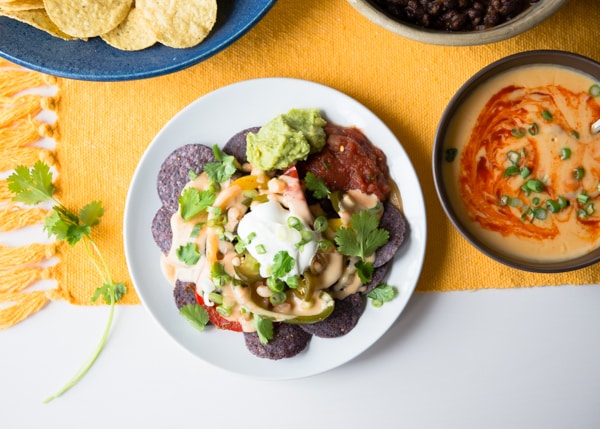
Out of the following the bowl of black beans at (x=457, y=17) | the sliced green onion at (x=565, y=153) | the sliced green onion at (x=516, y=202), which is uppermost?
the bowl of black beans at (x=457, y=17)

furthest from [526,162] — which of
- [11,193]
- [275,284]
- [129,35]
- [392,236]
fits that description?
[11,193]

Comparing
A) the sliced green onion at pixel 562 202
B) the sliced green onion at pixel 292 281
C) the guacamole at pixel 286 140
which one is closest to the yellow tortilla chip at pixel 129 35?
the guacamole at pixel 286 140

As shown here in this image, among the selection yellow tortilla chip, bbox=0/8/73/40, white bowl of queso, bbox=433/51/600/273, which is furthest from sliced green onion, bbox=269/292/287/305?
yellow tortilla chip, bbox=0/8/73/40

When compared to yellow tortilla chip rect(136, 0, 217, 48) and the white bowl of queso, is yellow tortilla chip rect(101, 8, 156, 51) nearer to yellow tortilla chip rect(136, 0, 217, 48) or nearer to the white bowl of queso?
yellow tortilla chip rect(136, 0, 217, 48)

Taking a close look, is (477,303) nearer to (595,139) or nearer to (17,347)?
(595,139)

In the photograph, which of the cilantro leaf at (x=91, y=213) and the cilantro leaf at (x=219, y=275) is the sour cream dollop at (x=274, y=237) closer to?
the cilantro leaf at (x=219, y=275)
